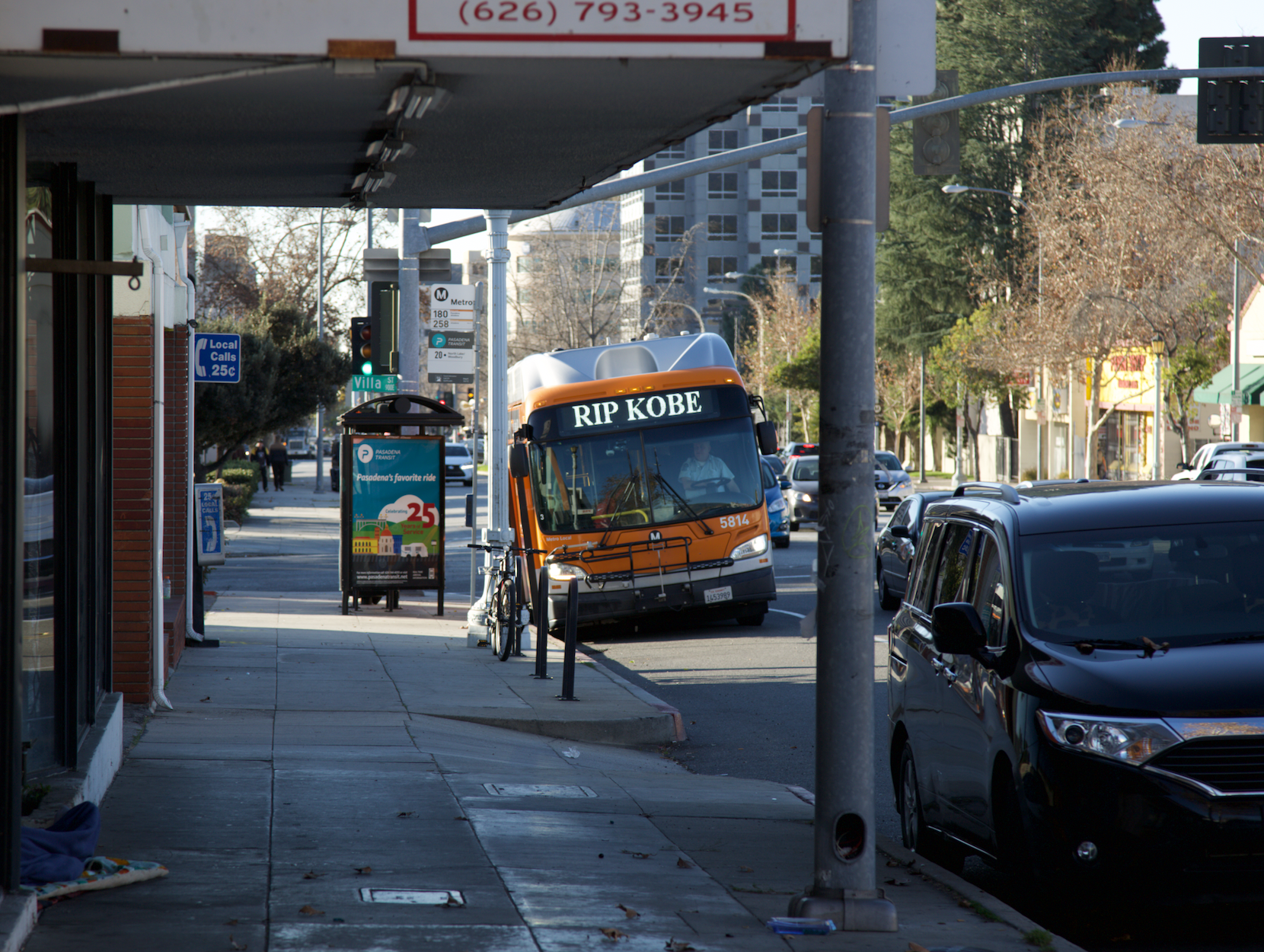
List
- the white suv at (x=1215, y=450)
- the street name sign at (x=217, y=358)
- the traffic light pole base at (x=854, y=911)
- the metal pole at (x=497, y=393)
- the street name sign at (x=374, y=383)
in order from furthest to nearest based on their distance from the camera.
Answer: the white suv at (x=1215, y=450)
the street name sign at (x=374, y=383)
the street name sign at (x=217, y=358)
the metal pole at (x=497, y=393)
the traffic light pole base at (x=854, y=911)

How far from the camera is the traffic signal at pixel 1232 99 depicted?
53.5ft

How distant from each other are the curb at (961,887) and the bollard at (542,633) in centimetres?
597

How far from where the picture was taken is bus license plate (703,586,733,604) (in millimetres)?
17453

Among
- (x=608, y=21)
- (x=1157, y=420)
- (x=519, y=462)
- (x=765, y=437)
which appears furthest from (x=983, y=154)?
(x=608, y=21)

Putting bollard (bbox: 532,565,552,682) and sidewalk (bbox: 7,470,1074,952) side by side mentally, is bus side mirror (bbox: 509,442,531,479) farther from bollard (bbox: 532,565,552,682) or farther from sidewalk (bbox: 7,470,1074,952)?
sidewalk (bbox: 7,470,1074,952)

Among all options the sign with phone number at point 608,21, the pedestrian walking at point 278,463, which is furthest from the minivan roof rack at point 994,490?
the pedestrian walking at point 278,463

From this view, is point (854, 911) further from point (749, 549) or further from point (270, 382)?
point (270, 382)

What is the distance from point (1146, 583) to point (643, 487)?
11.2 metres

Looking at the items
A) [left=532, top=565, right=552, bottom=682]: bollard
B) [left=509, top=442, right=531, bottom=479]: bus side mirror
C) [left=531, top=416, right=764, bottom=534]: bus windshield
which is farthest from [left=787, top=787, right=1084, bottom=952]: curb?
[left=531, top=416, right=764, bottom=534]: bus windshield

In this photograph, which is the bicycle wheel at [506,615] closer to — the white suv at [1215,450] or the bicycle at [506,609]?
the bicycle at [506,609]

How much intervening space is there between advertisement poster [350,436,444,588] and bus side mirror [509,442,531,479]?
2268 mm

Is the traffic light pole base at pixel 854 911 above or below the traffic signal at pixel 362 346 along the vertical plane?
below

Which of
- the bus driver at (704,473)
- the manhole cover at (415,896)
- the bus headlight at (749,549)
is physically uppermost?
the bus driver at (704,473)

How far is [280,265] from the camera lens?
56688 mm
